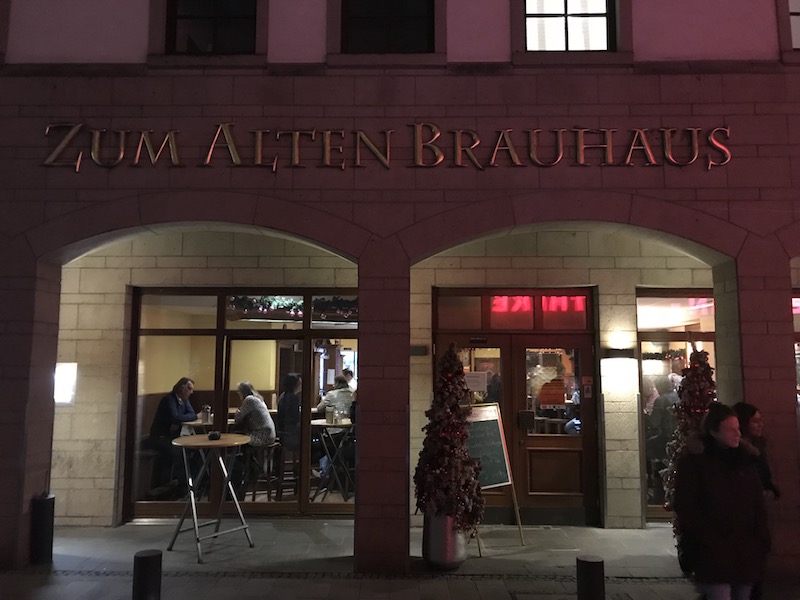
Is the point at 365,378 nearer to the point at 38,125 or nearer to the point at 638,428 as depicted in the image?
the point at 638,428

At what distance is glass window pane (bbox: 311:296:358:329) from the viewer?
8273mm

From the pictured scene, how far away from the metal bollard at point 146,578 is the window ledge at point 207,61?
4.88 meters

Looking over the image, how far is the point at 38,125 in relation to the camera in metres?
6.70

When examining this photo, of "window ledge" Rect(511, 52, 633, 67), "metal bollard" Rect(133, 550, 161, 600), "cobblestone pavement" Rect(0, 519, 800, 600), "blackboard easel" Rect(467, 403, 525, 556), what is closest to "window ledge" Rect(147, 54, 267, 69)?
"window ledge" Rect(511, 52, 633, 67)

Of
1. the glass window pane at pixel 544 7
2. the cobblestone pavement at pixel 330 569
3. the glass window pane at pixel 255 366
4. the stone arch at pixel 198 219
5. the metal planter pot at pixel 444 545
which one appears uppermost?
the glass window pane at pixel 544 7

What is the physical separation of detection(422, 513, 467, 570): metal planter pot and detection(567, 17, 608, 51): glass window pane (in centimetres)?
530

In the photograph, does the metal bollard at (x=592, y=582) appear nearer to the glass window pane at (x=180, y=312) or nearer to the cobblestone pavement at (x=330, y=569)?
the cobblestone pavement at (x=330, y=569)

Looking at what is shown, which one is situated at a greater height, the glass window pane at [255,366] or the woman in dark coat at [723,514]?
the glass window pane at [255,366]

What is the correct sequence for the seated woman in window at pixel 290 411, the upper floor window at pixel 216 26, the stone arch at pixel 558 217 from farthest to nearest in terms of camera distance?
the seated woman in window at pixel 290 411
the upper floor window at pixel 216 26
the stone arch at pixel 558 217

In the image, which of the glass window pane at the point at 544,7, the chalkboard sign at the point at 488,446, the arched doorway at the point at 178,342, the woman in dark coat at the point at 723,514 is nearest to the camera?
the woman in dark coat at the point at 723,514

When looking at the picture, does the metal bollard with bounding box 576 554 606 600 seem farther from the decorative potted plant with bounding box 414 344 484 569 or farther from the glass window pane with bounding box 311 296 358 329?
the glass window pane with bounding box 311 296 358 329

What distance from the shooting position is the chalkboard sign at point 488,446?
696 cm

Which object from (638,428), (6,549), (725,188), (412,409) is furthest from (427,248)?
(6,549)

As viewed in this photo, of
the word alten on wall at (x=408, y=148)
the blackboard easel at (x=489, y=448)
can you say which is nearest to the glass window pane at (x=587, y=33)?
the word alten on wall at (x=408, y=148)
